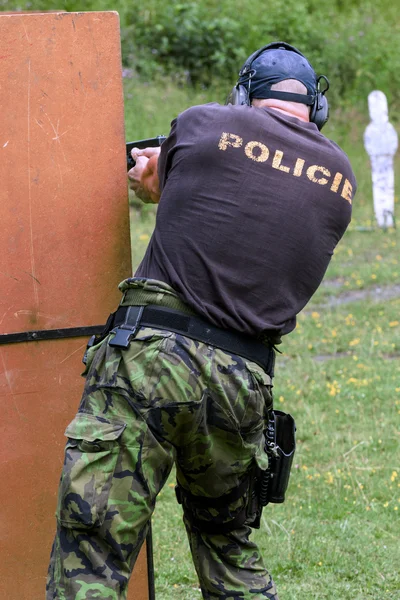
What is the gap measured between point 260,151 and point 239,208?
0.18m

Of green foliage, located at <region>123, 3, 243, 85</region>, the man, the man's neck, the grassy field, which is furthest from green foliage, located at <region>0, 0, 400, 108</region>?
the man

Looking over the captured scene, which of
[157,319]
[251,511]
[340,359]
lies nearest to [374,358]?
[340,359]

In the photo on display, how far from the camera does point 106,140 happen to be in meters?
2.88

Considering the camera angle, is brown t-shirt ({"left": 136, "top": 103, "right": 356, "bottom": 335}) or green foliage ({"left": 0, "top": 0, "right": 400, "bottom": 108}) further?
green foliage ({"left": 0, "top": 0, "right": 400, "bottom": 108})

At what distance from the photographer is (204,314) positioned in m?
2.45

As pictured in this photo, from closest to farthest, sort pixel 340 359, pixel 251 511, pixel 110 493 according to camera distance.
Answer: pixel 110 493 < pixel 251 511 < pixel 340 359

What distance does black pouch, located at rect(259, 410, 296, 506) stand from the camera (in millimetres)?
2738

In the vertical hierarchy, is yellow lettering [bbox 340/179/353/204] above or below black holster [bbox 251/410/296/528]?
above

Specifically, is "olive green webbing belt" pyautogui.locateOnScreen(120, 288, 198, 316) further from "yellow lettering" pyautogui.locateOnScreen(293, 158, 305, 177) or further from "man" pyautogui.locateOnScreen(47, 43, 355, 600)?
"yellow lettering" pyautogui.locateOnScreen(293, 158, 305, 177)

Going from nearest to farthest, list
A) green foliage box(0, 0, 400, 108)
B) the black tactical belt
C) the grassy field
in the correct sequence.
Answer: the black tactical belt
the grassy field
green foliage box(0, 0, 400, 108)

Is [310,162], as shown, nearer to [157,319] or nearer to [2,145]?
[157,319]

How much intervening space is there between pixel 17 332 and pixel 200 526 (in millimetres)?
911

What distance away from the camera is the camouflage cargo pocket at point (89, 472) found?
234 cm

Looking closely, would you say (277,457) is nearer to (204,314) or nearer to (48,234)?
(204,314)
